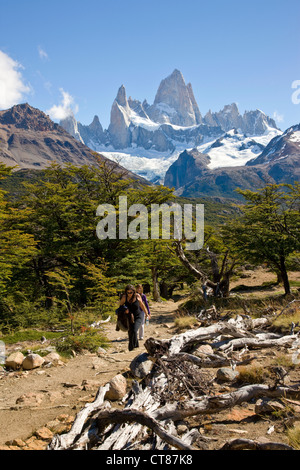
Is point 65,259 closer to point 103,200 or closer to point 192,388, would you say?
point 103,200

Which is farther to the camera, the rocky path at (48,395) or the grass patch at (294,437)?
the rocky path at (48,395)

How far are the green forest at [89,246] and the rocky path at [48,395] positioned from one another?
17.5 feet

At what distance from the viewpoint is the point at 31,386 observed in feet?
19.2

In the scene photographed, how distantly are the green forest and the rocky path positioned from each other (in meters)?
5.34

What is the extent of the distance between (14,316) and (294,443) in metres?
12.9

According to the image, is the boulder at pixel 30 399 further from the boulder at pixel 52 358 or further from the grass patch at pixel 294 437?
the grass patch at pixel 294 437

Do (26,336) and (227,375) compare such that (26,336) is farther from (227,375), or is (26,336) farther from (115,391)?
(227,375)

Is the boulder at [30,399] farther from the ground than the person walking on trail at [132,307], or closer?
closer

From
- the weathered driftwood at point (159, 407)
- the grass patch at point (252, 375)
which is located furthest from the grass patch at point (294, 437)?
the grass patch at point (252, 375)

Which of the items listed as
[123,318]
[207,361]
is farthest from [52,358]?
[207,361]

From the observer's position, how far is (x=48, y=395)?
5.31 metres

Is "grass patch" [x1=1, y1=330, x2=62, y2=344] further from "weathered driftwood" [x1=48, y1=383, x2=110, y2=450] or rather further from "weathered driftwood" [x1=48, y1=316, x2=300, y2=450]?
"weathered driftwood" [x1=48, y1=383, x2=110, y2=450]

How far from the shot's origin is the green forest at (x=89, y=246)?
558 inches

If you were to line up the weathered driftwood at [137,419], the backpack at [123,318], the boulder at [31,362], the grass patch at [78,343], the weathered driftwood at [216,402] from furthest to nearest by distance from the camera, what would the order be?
the grass patch at [78,343] → the backpack at [123,318] → the boulder at [31,362] → the weathered driftwood at [216,402] → the weathered driftwood at [137,419]
